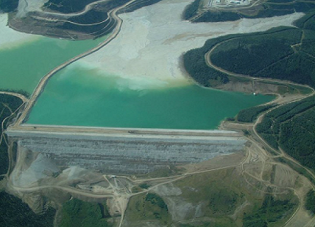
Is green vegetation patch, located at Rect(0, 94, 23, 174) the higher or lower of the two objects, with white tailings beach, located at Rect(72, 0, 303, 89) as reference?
lower

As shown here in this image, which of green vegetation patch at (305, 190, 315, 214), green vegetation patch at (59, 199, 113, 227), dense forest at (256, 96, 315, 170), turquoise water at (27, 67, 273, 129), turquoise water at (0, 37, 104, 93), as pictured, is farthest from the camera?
turquoise water at (0, 37, 104, 93)

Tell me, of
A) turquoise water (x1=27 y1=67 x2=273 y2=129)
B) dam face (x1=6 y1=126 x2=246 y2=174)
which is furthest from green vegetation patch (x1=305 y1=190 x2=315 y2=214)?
turquoise water (x1=27 y1=67 x2=273 y2=129)

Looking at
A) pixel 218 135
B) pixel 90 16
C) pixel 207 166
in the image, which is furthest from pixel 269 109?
pixel 90 16

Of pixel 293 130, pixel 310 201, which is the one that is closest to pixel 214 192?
pixel 310 201

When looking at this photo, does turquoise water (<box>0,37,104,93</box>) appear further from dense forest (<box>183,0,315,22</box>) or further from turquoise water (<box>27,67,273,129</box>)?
dense forest (<box>183,0,315,22</box>)

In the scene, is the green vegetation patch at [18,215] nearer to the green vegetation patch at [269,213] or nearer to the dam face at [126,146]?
the dam face at [126,146]

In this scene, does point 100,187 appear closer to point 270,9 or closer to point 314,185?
point 314,185
